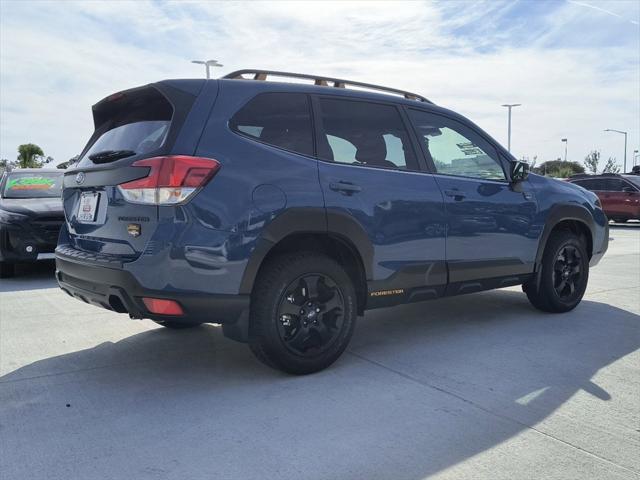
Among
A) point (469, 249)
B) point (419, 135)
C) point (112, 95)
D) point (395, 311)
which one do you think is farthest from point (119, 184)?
point (395, 311)

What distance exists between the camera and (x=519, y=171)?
190 inches

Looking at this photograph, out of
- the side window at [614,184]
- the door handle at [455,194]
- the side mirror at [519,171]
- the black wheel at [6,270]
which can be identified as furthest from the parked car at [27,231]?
the side window at [614,184]

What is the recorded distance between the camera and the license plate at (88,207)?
11.6 ft

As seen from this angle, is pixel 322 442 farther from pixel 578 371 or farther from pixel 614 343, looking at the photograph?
pixel 614 343

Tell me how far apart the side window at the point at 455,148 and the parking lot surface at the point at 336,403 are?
1343 millimetres

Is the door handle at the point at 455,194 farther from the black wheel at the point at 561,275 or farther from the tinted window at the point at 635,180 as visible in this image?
the tinted window at the point at 635,180

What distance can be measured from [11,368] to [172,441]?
174cm

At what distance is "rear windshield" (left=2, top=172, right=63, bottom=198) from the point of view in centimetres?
857

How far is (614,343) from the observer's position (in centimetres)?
444

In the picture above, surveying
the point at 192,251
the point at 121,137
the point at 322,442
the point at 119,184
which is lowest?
the point at 322,442

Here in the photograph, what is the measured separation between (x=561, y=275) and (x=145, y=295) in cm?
391

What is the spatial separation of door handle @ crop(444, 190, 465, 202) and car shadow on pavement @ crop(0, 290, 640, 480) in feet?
3.69

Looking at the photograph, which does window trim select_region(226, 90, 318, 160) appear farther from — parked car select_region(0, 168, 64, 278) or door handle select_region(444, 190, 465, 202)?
parked car select_region(0, 168, 64, 278)

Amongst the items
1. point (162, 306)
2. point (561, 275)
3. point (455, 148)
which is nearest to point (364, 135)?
point (455, 148)
